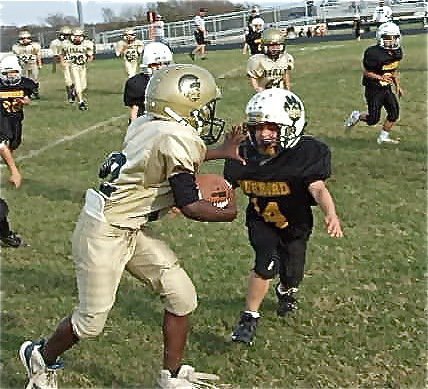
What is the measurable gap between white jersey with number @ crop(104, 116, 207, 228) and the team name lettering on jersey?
0.74 meters

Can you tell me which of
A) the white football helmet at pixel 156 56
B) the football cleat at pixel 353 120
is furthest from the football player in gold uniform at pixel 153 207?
the football cleat at pixel 353 120

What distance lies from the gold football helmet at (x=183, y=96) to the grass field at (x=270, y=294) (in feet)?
4.54

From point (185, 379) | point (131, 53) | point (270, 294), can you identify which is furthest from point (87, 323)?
point (131, 53)

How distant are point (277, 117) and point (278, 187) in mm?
425

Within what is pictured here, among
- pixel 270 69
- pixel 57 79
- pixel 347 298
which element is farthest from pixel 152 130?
pixel 57 79

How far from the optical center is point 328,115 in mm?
12234

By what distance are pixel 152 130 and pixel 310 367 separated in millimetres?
1531

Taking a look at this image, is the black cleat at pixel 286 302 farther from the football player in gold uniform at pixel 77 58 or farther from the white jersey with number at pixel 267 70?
the football player in gold uniform at pixel 77 58

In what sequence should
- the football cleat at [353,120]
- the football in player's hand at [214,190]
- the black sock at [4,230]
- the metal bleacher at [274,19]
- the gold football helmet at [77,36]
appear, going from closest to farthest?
1. the football in player's hand at [214,190]
2. the black sock at [4,230]
3. the football cleat at [353,120]
4. the gold football helmet at [77,36]
5. the metal bleacher at [274,19]

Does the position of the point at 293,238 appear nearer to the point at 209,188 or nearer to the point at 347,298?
the point at 347,298

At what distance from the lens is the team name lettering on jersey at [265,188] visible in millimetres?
4105

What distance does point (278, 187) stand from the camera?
13.5ft

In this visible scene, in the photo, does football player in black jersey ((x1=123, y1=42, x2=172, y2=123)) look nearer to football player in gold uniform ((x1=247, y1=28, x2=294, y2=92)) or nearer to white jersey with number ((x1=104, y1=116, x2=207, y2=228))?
football player in gold uniform ((x1=247, y1=28, x2=294, y2=92))

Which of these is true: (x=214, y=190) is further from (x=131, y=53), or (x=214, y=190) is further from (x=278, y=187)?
(x=131, y=53)
